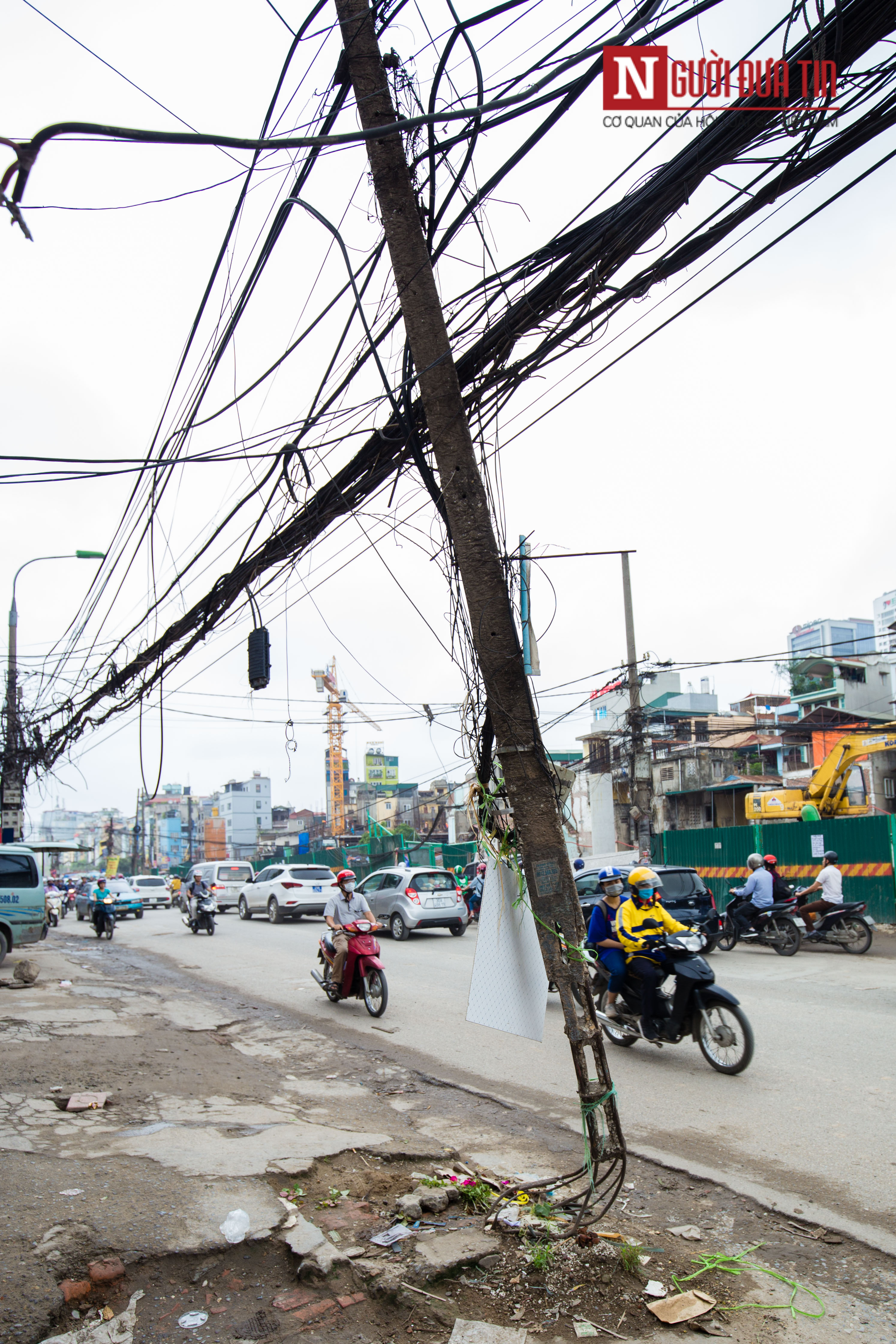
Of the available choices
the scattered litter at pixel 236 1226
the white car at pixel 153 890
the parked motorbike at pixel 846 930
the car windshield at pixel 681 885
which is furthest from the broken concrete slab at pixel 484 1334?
the white car at pixel 153 890

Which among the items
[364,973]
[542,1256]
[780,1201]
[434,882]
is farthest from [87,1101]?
[434,882]

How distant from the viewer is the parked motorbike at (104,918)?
20.4 m

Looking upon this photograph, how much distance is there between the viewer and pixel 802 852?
56.0 feet

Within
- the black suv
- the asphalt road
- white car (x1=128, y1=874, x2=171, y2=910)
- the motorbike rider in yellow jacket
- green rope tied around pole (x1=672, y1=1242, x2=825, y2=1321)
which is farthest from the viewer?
white car (x1=128, y1=874, x2=171, y2=910)

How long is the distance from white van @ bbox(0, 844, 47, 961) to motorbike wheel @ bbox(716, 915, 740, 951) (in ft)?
34.7

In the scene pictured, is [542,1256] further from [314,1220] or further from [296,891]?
[296,891]

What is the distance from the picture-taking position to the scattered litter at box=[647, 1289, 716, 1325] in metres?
3.23

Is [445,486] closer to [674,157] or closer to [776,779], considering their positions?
[674,157]

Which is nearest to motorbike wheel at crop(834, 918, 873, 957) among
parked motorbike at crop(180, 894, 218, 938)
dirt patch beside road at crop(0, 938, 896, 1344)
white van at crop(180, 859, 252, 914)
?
dirt patch beside road at crop(0, 938, 896, 1344)

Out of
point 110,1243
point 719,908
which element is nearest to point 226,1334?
point 110,1243

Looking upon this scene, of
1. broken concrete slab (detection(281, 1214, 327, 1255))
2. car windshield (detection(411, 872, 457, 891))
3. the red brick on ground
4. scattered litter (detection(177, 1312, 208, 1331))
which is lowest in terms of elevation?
the red brick on ground

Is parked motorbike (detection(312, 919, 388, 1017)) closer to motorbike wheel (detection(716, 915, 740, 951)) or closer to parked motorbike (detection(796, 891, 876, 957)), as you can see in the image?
motorbike wheel (detection(716, 915, 740, 951))

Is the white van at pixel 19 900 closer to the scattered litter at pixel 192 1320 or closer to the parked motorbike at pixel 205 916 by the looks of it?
the parked motorbike at pixel 205 916

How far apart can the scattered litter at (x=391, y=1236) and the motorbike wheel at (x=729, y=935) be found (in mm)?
11024
